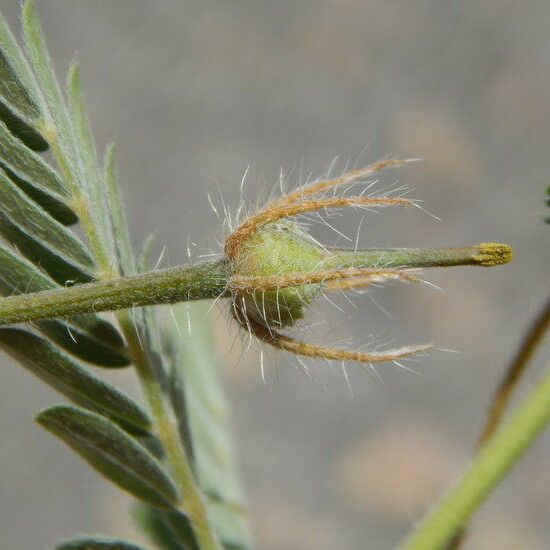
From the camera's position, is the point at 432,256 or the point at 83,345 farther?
the point at 83,345

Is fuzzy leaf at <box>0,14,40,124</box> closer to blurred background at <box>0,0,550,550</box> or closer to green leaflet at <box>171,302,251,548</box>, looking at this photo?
green leaflet at <box>171,302,251,548</box>

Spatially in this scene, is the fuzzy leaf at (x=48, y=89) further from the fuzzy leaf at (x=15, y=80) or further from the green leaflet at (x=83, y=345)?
the green leaflet at (x=83, y=345)

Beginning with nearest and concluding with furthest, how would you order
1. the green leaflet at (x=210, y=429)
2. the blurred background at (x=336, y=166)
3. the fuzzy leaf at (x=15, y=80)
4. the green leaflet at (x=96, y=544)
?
the fuzzy leaf at (x=15, y=80) → the green leaflet at (x=96, y=544) → the green leaflet at (x=210, y=429) → the blurred background at (x=336, y=166)

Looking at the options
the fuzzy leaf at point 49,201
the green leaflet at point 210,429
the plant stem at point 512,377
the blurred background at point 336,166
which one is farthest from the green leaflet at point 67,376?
the blurred background at point 336,166

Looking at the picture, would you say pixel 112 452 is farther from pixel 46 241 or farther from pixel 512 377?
pixel 512 377

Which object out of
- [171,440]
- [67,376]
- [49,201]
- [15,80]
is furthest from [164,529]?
[15,80]
